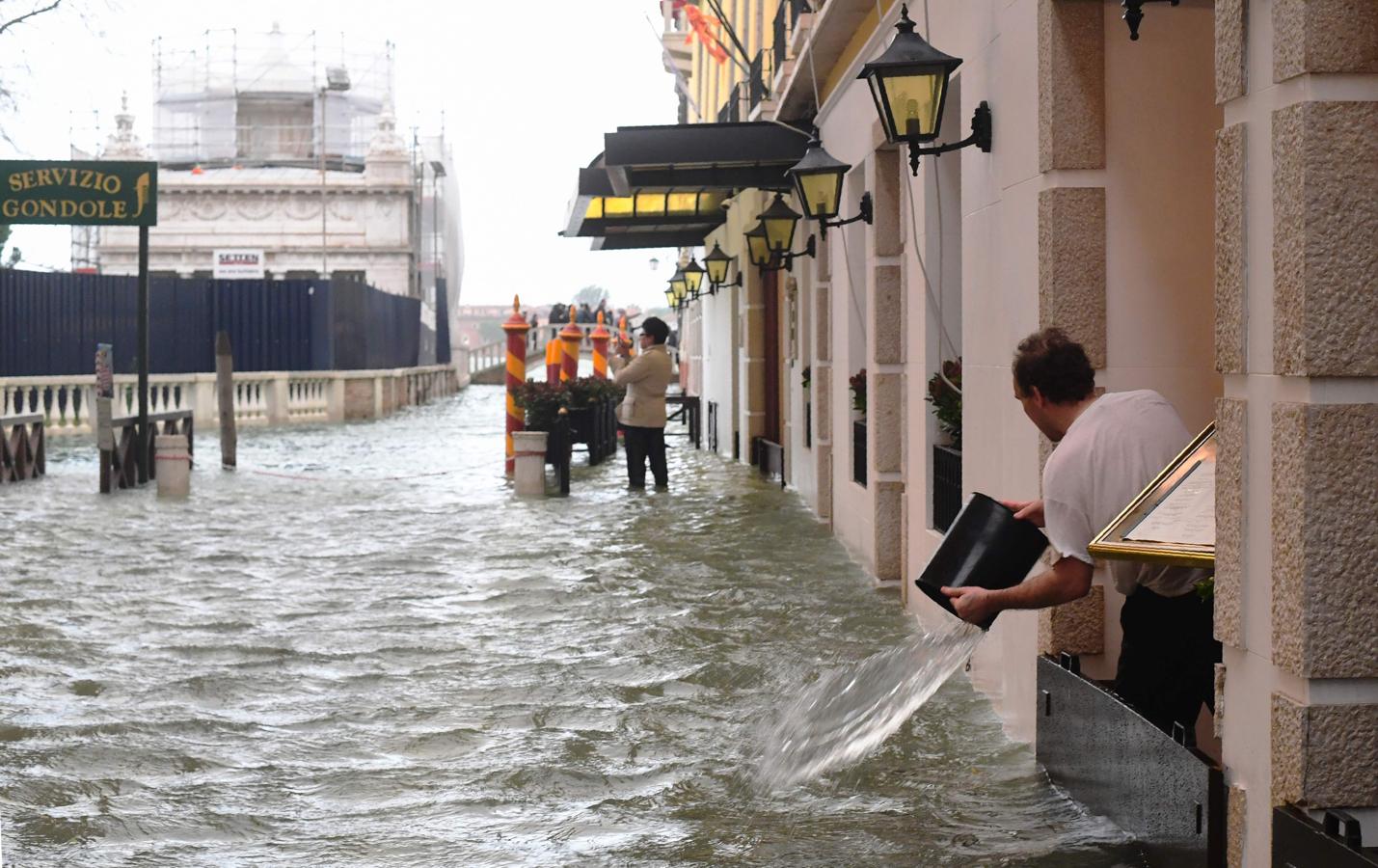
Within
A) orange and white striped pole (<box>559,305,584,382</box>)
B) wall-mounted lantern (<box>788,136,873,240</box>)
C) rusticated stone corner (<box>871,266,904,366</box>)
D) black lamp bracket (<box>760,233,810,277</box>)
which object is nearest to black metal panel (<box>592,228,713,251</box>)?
orange and white striped pole (<box>559,305,584,382</box>)

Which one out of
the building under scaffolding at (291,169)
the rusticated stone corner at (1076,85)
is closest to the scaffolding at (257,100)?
the building under scaffolding at (291,169)

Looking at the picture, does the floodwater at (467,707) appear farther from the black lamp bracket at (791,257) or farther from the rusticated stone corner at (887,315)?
the black lamp bracket at (791,257)

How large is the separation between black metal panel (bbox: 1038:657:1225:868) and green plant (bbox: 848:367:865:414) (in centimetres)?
608

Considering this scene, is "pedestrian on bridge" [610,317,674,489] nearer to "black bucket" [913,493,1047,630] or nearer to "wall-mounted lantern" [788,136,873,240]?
"wall-mounted lantern" [788,136,873,240]

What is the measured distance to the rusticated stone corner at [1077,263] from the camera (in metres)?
5.79

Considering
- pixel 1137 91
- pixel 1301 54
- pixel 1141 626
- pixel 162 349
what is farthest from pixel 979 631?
pixel 162 349

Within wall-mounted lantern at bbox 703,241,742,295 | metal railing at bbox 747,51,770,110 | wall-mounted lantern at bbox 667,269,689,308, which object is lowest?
wall-mounted lantern at bbox 703,241,742,295

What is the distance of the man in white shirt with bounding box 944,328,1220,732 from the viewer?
4.66 meters

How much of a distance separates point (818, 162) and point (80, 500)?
900 cm

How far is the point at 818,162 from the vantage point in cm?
1070

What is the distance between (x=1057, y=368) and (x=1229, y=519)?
113 cm

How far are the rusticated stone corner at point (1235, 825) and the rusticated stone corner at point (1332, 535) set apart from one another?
50 centimetres

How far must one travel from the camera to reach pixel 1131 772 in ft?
15.1

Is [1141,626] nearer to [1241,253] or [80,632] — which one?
[1241,253]
